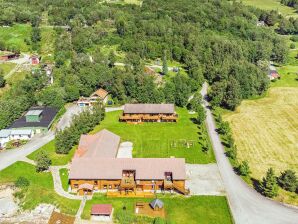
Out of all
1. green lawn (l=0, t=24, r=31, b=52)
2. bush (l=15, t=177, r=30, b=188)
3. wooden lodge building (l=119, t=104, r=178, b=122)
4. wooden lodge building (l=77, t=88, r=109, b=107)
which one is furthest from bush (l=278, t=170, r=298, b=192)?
green lawn (l=0, t=24, r=31, b=52)

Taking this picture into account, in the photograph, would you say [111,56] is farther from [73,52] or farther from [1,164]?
[1,164]

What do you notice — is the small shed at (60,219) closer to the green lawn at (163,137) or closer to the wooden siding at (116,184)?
the wooden siding at (116,184)

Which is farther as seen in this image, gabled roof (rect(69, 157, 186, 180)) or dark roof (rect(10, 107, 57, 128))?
dark roof (rect(10, 107, 57, 128))

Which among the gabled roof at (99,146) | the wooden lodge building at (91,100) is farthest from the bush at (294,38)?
the gabled roof at (99,146)

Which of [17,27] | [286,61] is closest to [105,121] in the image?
[17,27]

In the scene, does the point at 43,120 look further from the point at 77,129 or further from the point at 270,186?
the point at 270,186

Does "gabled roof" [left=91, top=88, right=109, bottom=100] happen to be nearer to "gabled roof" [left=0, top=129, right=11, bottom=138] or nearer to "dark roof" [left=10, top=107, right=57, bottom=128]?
"dark roof" [left=10, top=107, right=57, bottom=128]
